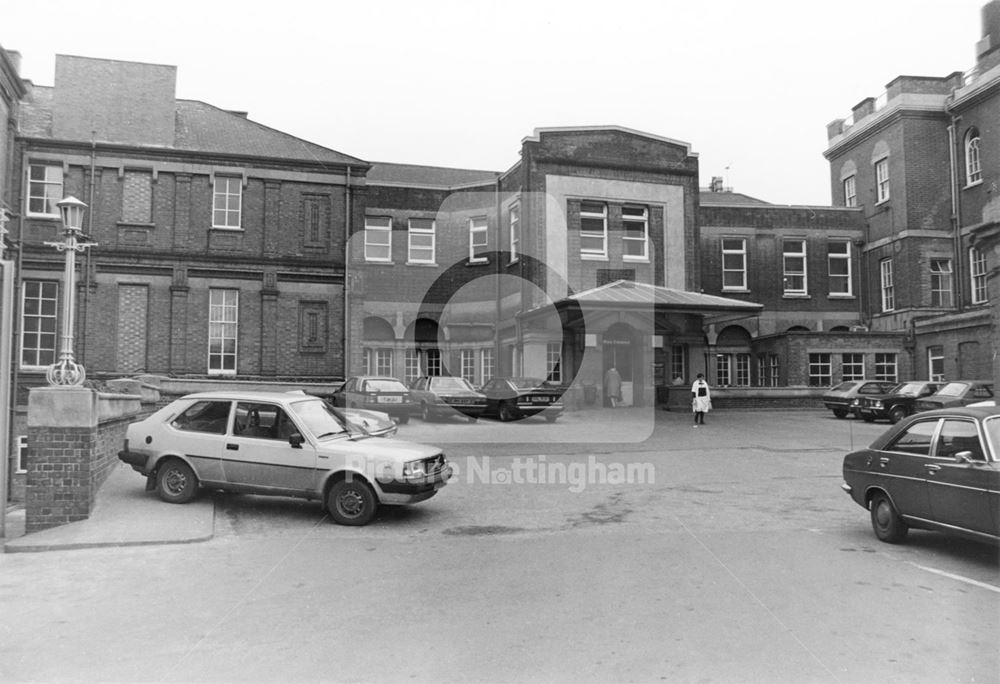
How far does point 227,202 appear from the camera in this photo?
26.9m

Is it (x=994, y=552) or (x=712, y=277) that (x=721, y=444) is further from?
(x=712, y=277)

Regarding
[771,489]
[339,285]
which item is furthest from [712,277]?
[771,489]

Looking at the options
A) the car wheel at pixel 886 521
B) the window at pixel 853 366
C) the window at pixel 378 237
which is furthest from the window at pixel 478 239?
the car wheel at pixel 886 521

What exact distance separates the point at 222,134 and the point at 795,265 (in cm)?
2675

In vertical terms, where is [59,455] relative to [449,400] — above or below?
below

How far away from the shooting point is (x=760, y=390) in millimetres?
28406

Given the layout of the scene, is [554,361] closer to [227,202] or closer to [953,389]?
[953,389]

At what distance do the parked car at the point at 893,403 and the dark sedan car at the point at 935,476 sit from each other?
17096 millimetres

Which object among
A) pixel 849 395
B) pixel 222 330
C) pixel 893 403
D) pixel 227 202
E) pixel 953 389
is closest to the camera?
pixel 953 389

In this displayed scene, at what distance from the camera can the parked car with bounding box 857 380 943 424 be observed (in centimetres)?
2394

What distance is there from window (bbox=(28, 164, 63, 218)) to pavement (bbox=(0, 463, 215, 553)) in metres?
18.2

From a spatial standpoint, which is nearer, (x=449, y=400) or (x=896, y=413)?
(x=449, y=400)

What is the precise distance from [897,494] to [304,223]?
76.9 ft

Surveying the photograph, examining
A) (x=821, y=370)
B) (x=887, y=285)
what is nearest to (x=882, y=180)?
(x=887, y=285)
